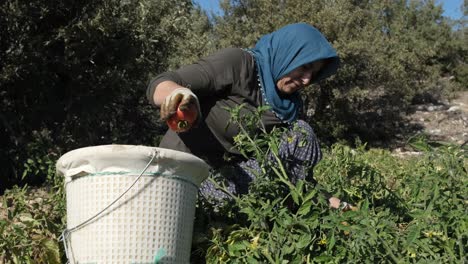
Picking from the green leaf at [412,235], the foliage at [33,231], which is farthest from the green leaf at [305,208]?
the foliage at [33,231]

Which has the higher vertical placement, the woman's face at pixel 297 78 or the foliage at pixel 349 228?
the woman's face at pixel 297 78

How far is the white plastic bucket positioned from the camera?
1.83 metres

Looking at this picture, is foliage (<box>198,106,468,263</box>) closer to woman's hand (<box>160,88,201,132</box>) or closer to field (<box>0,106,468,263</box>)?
field (<box>0,106,468,263</box>)

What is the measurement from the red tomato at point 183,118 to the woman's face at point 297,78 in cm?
84

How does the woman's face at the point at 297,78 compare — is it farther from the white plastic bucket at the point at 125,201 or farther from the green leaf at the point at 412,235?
the green leaf at the point at 412,235

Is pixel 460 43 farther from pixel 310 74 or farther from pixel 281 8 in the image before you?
pixel 310 74

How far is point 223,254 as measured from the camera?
6.97ft

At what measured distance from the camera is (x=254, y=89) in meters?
2.82

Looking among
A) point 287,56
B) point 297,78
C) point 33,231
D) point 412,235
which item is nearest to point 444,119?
point 297,78

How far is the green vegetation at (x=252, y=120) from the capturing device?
181cm

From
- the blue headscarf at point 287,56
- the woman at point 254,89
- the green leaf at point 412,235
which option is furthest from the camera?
the blue headscarf at point 287,56

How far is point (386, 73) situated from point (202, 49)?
3393 mm

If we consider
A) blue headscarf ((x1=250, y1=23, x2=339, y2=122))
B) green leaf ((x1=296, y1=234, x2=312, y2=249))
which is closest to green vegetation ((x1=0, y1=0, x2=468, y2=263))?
green leaf ((x1=296, y1=234, x2=312, y2=249))

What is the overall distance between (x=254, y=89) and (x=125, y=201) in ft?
3.69
